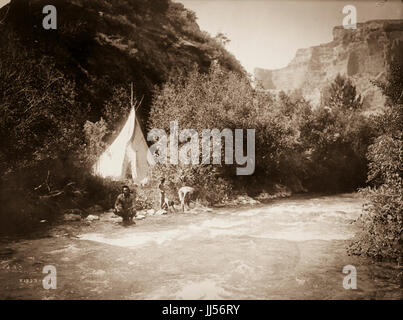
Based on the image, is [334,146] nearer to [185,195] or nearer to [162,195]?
[185,195]

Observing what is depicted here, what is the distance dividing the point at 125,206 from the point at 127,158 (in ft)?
19.4

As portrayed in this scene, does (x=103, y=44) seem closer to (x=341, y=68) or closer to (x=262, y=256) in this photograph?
(x=262, y=256)

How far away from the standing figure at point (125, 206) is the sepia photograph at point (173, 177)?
0.30 feet

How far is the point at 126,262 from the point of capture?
823 centimetres

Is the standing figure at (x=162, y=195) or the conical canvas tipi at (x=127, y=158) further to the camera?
the conical canvas tipi at (x=127, y=158)

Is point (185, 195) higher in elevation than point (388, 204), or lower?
lower

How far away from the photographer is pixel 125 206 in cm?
1212

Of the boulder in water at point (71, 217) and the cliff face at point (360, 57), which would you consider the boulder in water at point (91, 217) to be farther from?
the cliff face at point (360, 57)

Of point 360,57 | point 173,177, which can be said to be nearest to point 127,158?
point 173,177

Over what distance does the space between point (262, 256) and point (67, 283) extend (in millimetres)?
5132

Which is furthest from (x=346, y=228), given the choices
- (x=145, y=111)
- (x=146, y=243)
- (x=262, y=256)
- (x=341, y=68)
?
(x=341, y=68)

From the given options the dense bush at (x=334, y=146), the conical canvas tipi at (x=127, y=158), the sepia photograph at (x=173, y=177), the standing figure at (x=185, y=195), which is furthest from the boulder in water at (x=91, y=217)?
the dense bush at (x=334, y=146)

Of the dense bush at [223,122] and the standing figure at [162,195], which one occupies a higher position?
the dense bush at [223,122]

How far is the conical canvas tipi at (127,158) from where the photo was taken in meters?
16.9
